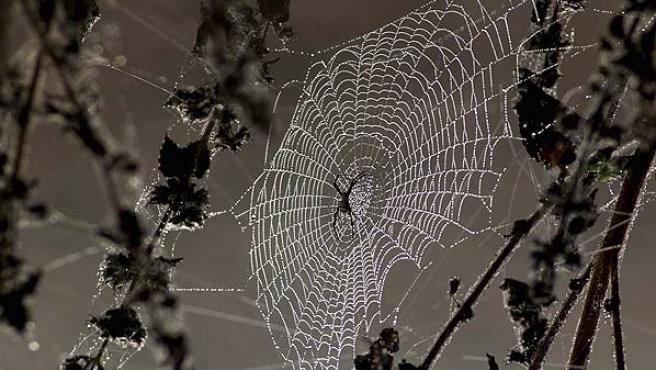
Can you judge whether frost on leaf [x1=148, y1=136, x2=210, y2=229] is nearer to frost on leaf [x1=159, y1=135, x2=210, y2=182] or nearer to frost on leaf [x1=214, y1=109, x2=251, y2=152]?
frost on leaf [x1=159, y1=135, x2=210, y2=182]

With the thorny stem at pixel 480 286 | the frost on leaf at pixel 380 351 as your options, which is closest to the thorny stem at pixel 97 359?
the frost on leaf at pixel 380 351

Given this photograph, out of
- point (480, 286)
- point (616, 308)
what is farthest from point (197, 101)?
point (616, 308)

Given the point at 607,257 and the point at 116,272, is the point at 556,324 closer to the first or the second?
the point at 607,257

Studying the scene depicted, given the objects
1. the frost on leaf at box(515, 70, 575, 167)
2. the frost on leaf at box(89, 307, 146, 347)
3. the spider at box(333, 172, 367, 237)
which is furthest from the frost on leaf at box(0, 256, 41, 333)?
the spider at box(333, 172, 367, 237)

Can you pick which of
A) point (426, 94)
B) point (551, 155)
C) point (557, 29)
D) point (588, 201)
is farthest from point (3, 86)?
point (426, 94)

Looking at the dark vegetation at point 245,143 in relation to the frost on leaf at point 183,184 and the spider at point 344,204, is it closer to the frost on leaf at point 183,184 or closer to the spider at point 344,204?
the frost on leaf at point 183,184

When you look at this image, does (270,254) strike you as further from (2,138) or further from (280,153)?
(2,138)

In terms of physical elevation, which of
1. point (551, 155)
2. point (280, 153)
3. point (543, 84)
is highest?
point (280, 153)
